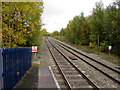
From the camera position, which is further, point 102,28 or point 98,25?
point 98,25

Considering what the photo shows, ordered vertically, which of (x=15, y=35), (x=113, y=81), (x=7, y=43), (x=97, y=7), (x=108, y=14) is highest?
(x=97, y=7)

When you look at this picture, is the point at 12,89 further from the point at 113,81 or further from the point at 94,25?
the point at 94,25

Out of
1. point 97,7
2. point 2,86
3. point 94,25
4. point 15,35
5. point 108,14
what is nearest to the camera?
point 2,86

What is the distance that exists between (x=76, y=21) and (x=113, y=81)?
33.3 metres

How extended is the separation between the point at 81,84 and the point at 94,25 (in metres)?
21.5

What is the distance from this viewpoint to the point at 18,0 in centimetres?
703

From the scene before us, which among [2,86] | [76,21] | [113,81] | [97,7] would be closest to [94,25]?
[97,7]

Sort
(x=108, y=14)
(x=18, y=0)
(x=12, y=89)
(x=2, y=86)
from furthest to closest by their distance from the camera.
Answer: (x=108, y=14) < (x=18, y=0) < (x=12, y=89) < (x=2, y=86)

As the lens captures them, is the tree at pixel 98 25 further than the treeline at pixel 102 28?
Yes

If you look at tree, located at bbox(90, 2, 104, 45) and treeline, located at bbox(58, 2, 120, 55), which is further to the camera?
tree, located at bbox(90, 2, 104, 45)

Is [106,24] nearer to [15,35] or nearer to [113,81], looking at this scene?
[113,81]

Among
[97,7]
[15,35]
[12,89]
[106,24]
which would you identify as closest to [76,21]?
[97,7]

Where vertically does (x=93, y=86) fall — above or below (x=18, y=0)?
below

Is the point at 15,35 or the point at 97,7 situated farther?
the point at 97,7
